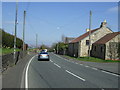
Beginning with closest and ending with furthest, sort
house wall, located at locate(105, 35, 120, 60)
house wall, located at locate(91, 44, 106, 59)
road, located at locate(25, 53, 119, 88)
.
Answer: road, located at locate(25, 53, 119, 88), house wall, located at locate(105, 35, 120, 60), house wall, located at locate(91, 44, 106, 59)

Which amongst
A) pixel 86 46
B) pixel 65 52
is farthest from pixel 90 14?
pixel 65 52

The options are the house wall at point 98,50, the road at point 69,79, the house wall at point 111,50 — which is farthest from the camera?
the house wall at point 98,50

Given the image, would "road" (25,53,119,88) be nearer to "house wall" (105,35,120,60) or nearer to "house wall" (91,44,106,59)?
"house wall" (105,35,120,60)

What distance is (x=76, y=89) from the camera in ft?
27.5

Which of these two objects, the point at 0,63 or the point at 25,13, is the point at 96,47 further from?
the point at 0,63

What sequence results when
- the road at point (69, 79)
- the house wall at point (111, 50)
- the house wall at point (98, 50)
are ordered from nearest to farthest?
the road at point (69, 79) < the house wall at point (111, 50) < the house wall at point (98, 50)

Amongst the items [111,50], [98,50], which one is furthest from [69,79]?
[98,50]

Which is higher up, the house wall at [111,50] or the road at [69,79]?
the house wall at [111,50]

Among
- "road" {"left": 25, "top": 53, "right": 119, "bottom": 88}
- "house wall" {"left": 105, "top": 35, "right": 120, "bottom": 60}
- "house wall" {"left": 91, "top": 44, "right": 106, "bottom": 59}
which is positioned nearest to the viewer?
"road" {"left": 25, "top": 53, "right": 119, "bottom": 88}

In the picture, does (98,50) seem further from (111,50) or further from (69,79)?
(69,79)

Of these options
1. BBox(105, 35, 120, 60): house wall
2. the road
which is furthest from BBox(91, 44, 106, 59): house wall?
the road

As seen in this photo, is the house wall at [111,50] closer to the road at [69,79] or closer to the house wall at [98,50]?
the house wall at [98,50]

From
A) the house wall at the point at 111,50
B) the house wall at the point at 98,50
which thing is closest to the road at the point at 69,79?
the house wall at the point at 111,50

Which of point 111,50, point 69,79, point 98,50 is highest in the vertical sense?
point 111,50
